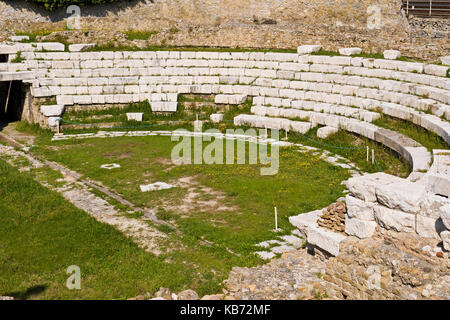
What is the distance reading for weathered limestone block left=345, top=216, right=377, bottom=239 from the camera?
9.12 m

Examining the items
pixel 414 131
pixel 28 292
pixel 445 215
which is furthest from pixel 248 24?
pixel 445 215

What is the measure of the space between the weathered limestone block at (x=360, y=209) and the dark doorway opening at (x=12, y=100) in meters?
17.2

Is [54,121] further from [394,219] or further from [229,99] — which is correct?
[394,219]

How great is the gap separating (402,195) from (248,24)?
1909 centimetres

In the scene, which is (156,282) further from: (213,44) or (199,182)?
(213,44)

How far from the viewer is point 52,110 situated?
21.7 meters

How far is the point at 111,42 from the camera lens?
25.4 meters

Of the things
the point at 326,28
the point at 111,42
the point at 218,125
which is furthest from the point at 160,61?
the point at 326,28

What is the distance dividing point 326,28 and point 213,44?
16.9 feet

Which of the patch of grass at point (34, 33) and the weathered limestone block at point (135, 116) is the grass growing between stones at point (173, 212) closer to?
the weathered limestone block at point (135, 116)

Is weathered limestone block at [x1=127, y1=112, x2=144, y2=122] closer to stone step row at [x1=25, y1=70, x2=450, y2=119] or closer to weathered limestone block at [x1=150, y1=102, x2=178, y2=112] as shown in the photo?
weathered limestone block at [x1=150, y1=102, x2=178, y2=112]

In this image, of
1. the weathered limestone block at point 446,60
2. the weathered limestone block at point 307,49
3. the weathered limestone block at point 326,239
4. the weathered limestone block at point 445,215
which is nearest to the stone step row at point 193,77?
the weathered limestone block at point 307,49
